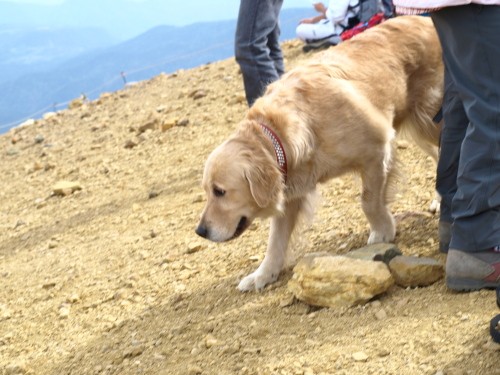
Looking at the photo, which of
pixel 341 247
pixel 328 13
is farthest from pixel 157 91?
pixel 341 247

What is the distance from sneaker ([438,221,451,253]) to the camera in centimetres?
343

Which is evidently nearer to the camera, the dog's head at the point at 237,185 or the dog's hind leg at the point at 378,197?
the dog's head at the point at 237,185

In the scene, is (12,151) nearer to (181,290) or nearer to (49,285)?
(49,285)

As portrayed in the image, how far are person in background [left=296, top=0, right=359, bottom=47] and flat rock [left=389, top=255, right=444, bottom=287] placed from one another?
5.46m

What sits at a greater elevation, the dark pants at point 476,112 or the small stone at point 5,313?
the dark pants at point 476,112

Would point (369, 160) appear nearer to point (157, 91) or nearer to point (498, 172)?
point (498, 172)

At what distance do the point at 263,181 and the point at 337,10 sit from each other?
549cm

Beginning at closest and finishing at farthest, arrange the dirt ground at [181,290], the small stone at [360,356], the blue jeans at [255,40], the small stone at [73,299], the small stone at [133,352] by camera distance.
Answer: the small stone at [360,356], the dirt ground at [181,290], the small stone at [133,352], the small stone at [73,299], the blue jeans at [255,40]

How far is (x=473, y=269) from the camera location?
2936mm

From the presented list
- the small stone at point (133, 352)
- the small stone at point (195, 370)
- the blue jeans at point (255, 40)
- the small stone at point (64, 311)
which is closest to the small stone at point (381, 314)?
the small stone at point (195, 370)

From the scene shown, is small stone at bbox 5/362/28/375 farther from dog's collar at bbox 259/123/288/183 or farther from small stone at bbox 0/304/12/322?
dog's collar at bbox 259/123/288/183

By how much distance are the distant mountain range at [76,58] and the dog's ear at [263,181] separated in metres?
30.7

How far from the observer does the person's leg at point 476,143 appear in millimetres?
2686

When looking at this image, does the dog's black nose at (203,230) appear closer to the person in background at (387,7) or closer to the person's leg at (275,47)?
the person's leg at (275,47)
